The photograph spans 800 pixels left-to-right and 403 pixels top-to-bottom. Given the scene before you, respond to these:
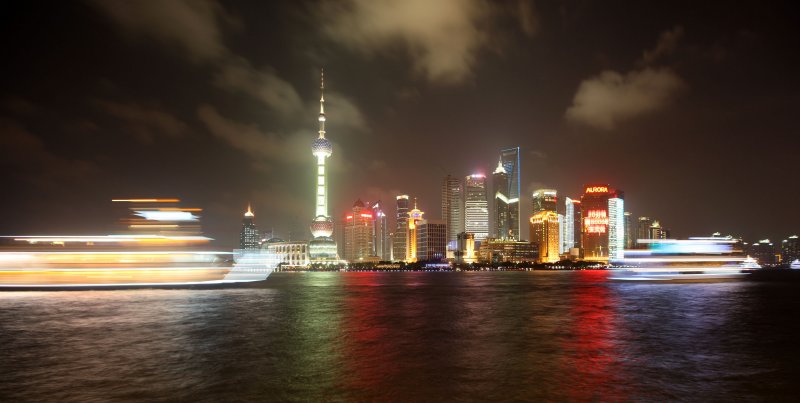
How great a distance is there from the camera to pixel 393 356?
19.0m

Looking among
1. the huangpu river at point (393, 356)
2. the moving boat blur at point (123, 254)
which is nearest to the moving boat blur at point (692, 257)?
the huangpu river at point (393, 356)

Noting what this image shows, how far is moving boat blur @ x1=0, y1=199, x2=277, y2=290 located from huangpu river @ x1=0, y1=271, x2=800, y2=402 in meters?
21.2

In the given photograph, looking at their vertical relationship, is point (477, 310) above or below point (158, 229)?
below

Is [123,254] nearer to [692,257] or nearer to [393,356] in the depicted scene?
[393,356]

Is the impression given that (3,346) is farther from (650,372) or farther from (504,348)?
(650,372)

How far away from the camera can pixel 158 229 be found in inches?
2271

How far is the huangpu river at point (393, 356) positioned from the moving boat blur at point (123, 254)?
21.2 meters

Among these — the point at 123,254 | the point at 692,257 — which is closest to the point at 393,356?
the point at 123,254

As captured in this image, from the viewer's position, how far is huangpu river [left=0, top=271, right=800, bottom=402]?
13828 mm

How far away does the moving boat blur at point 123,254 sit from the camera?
2101 inches

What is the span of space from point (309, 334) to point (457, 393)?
12.9 meters

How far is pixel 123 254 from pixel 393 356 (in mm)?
46909

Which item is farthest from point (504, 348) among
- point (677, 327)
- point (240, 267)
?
point (240, 267)

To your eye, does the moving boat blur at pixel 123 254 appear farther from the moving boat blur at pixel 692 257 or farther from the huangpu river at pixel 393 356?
the moving boat blur at pixel 692 257
